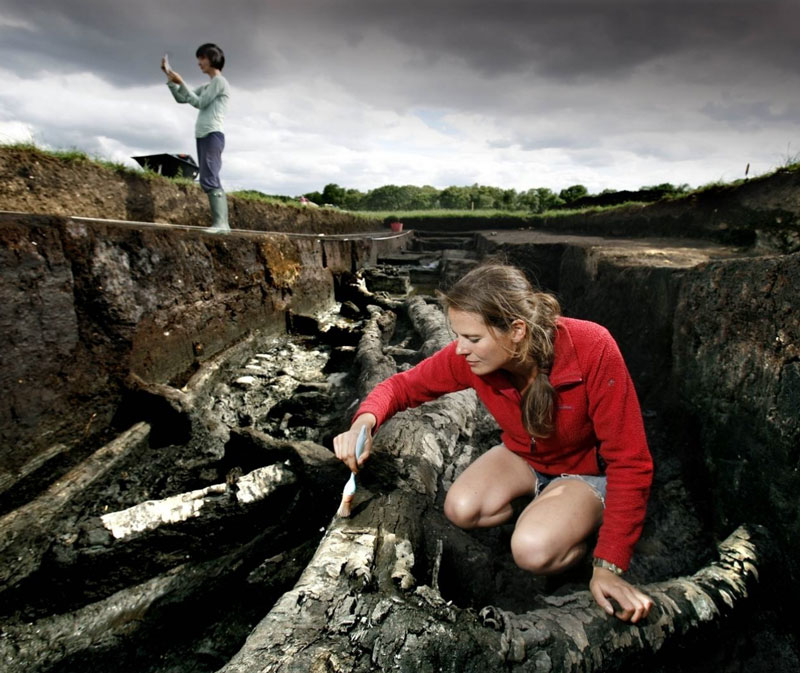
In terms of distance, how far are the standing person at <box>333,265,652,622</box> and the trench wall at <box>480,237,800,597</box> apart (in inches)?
19.5

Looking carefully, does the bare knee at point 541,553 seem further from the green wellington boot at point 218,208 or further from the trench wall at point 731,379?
the green wellington boot at point 218,208

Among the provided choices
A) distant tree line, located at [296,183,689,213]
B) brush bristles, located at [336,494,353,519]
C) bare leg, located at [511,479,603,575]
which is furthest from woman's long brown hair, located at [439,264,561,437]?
distant tree line, located at [296,183,689,213]

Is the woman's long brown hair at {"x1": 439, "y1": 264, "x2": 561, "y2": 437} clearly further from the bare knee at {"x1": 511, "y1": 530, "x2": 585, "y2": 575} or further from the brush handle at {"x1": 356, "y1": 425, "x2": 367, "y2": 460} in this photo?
the brush handle at {"x1": 356, "y1": 425, "x2": 367, "y2": 460}

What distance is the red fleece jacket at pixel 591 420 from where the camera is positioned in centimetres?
150

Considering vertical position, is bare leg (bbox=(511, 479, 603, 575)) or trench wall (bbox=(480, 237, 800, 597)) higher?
trench wall (bbox=(480, 237, 800, 597))

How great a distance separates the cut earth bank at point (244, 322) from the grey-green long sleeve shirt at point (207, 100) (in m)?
1.10

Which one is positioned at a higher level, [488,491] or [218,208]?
[218,208]

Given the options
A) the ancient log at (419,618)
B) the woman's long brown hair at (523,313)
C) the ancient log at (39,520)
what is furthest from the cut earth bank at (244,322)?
the woman's long brown hair at (523,313)

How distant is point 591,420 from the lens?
173cm

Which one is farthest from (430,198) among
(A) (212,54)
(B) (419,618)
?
(B) (419,618)

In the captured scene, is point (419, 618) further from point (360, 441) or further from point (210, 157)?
point (210, 157)

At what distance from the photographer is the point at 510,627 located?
4.09 ft

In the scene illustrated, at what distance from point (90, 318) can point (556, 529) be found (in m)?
2.73

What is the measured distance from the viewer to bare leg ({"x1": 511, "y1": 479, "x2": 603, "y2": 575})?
1.63m
